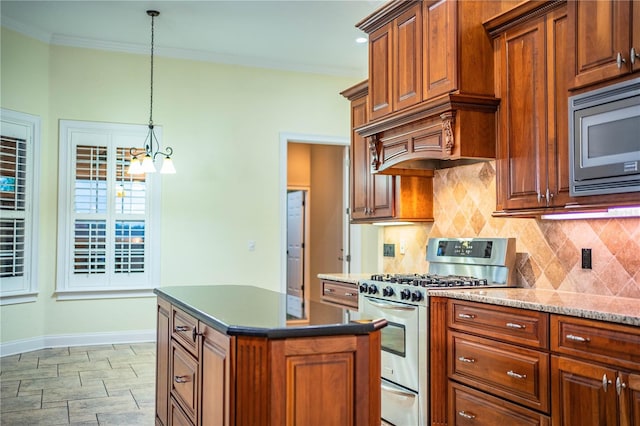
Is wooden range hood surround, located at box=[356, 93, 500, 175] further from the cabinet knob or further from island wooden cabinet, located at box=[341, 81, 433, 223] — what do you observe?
the cabinet knob

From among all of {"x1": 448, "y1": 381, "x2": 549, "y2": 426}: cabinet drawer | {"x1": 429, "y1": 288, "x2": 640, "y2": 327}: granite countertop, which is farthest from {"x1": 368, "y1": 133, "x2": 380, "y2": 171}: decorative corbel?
{"x1": 448, "y1": 381, "x2": 549, "y2": 426}: cabinet drawer

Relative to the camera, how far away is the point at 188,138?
657cm

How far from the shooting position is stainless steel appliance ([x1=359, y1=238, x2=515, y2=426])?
11.4 feet

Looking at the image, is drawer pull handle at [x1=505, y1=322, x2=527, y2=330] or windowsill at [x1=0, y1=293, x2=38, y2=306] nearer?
drawer pull handle at [x1=505, y1=322, x2=527, y2=330]

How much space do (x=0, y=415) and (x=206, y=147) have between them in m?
3.57

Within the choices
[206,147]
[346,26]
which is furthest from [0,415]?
[346,26]

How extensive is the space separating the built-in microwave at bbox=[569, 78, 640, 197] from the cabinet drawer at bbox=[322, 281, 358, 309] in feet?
6.74

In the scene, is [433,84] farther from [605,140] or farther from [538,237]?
[605,140]

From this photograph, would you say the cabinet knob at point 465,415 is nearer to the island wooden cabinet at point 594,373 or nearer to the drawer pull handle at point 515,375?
the drawer pull handle at point 515,375

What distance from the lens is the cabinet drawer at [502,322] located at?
273cm

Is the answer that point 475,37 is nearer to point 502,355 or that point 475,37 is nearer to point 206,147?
point 502,355

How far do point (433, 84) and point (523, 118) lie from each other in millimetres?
621

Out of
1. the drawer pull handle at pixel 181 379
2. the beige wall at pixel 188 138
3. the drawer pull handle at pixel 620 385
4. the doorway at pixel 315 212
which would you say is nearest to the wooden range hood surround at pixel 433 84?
the drawer pull handle at pixel 620 385

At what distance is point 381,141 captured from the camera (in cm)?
430
